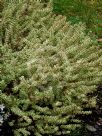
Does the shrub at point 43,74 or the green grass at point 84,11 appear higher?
the green grass at point 84,11

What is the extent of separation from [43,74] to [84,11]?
2.38 m

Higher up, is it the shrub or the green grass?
the green grass

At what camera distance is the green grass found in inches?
257

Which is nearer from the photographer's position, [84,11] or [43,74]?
[43,74]

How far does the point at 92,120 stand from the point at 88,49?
0.93m

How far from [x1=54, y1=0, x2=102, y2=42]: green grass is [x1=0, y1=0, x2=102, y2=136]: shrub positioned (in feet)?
2.72

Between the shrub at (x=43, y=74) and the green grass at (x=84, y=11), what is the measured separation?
829 millimetres

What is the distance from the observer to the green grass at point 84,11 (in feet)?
21.4

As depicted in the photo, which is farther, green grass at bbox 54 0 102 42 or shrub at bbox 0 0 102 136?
green grass at bbox 54 0 102 42

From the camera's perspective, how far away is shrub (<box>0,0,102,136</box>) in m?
4.58

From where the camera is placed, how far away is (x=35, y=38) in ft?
17.2

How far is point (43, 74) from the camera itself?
4.75 meters

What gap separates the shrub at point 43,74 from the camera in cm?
458

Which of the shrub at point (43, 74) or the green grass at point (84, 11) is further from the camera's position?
the green grass at point (84, 11)
